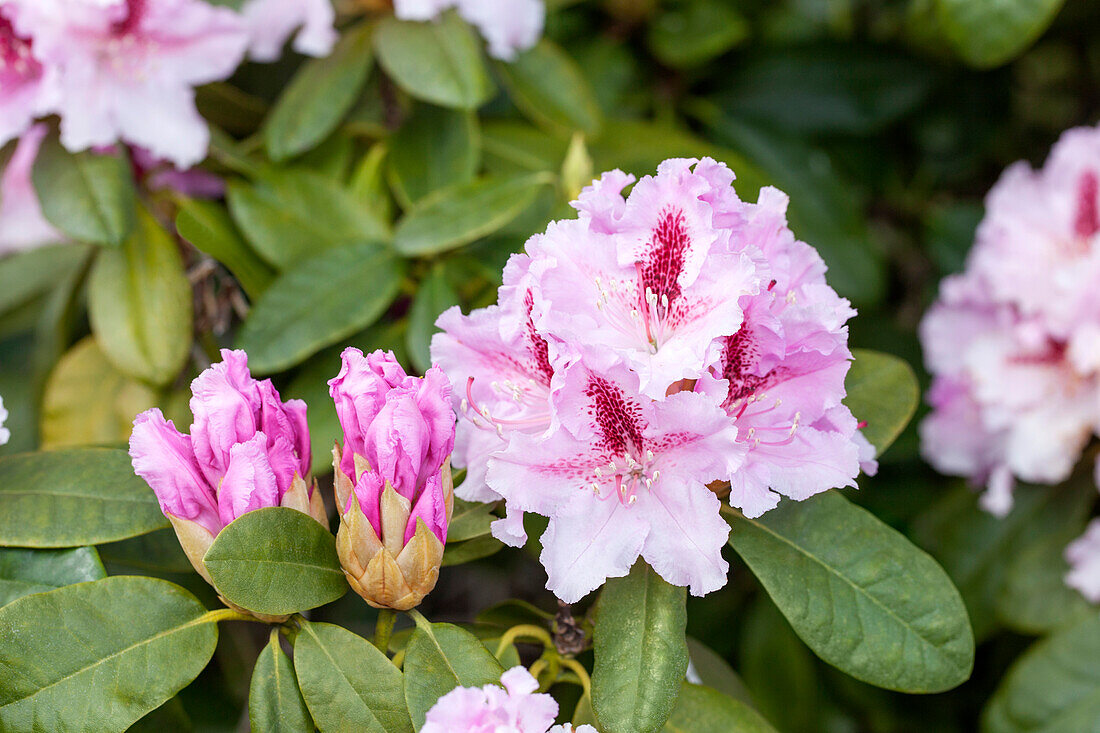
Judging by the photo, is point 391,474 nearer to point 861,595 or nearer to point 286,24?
point 861,595

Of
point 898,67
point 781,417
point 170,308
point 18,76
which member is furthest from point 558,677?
point 898,67

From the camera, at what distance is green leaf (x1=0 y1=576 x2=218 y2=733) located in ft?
2.20

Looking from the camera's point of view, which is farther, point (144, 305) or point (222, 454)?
point (144, 305)

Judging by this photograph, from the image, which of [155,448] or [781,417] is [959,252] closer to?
[781,417]

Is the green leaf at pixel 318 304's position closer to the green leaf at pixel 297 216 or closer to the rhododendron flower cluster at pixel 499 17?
the green leaf at pixel 297 216

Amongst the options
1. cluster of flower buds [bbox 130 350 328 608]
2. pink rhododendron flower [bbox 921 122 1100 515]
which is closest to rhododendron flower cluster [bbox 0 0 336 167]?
cluster of flower buds [bbox 130 350 328 608]

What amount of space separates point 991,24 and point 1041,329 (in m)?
0.40

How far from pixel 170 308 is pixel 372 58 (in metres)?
0.41

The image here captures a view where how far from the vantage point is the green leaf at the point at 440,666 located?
2.17ft

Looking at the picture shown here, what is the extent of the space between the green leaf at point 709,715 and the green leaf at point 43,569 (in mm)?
485

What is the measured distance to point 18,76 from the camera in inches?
40.6

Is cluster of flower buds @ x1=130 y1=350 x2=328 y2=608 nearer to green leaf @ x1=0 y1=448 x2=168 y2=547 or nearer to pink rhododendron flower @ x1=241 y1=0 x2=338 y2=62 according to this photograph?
green leaf @ x1=0 y1=448 x2=168 y2=547

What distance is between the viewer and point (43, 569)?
785mm

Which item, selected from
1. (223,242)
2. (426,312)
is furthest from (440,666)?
(223,242)
